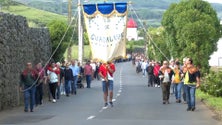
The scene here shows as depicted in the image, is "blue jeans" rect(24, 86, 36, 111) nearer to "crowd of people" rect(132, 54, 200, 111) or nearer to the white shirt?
the white shirt

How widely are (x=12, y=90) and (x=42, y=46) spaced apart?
7.06 metres

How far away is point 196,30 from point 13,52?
→ 13.4 meters

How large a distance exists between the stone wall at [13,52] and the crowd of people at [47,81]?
0.71 m

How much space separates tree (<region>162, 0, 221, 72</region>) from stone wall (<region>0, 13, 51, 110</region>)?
9.75 m

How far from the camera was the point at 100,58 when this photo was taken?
78.2 feet

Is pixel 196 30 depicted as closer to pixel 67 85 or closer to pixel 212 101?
pixel 67 85

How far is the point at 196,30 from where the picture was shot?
35.4 metres

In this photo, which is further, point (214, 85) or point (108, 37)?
point (214, 85)

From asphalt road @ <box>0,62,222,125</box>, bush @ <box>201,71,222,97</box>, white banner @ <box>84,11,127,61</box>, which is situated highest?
white banner @ <box>84,11,127,61</box>

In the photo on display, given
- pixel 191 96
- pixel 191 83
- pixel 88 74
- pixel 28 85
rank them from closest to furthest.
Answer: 1. pixel 191 96
2. pixel 191 83
3. pixel 28 85
4. pixel 88 74

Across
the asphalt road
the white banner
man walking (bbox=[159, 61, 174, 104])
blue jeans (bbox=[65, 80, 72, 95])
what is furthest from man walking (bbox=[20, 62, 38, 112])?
blue jeans (bbox=[65, 80, 72, 95])

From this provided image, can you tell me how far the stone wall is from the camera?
928 inches

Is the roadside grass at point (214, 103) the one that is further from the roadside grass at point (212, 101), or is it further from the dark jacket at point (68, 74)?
the dark jacket at point (68, 74)

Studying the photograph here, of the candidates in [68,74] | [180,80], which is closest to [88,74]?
[68,74]
